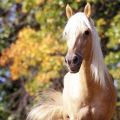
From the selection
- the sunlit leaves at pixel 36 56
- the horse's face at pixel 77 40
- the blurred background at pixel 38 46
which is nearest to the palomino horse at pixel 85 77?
the horse's face at pixel 77 40

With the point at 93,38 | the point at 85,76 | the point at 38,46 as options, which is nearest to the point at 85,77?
the point at 85,76

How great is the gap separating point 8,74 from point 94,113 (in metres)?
9.80

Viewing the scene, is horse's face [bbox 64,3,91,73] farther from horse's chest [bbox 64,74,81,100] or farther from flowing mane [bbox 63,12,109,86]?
Answer: horse's chest [bbox 64,74,81,100]

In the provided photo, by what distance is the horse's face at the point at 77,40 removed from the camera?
195 inches

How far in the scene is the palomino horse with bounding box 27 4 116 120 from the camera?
505 cm

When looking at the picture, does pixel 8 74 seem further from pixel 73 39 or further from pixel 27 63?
pixel 73 39

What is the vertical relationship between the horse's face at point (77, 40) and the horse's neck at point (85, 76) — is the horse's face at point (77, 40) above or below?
above

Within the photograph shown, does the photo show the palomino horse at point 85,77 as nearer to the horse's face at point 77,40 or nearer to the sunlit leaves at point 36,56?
the horse's face at point 77,40

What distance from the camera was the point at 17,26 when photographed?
14.9m

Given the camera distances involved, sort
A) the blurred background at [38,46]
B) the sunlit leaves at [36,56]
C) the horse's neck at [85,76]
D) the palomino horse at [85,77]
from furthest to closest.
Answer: the sunlit leaves at [36,56] → the blurred background at [38,46] → the horse's neck at [85,76] → the palomino horse at [85,77]

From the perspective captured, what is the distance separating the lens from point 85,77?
5.36 m

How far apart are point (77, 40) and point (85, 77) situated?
1.51ft

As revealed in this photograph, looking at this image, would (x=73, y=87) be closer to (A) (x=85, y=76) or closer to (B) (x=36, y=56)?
(A) (x=85, y=76)

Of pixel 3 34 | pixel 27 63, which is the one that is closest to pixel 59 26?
pixel 27 63
